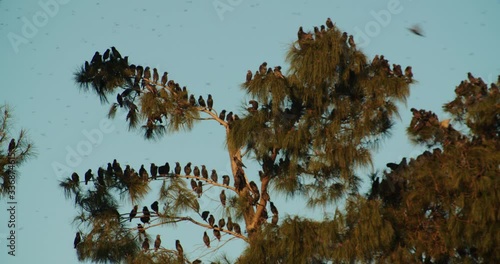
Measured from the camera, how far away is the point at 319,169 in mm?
7363

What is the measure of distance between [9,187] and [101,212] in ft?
3.37

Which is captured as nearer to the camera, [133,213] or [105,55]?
[133,213]

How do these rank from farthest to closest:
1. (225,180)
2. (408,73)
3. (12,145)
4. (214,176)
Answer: (214,176) → (225,180) → (408,73) → (12,145)

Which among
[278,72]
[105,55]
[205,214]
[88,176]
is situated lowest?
[205,214]

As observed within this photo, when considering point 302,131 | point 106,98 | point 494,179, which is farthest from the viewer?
point 106,98

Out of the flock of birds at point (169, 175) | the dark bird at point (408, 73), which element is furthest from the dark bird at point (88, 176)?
the dark bird at point (408, 73)

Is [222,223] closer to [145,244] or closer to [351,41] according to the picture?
[145,244]

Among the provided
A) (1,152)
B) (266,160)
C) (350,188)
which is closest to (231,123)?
(266,160)

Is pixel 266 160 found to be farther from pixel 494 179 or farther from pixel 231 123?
pixel 494 179

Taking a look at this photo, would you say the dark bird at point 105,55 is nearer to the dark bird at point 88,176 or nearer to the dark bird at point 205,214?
the dark bird at point 88,176

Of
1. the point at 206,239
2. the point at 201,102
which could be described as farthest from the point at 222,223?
the point at 201,102

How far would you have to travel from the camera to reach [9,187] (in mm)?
6551

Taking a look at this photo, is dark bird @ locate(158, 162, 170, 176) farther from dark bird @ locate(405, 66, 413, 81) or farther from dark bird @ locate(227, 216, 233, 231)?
dark bird @ locate(405, 66, 413, 81)

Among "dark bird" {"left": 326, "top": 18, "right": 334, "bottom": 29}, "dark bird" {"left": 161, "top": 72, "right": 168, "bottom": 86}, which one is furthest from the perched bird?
"dark bird" {"left": 161, "top": 72, "right": 168, "bottom": 86}
